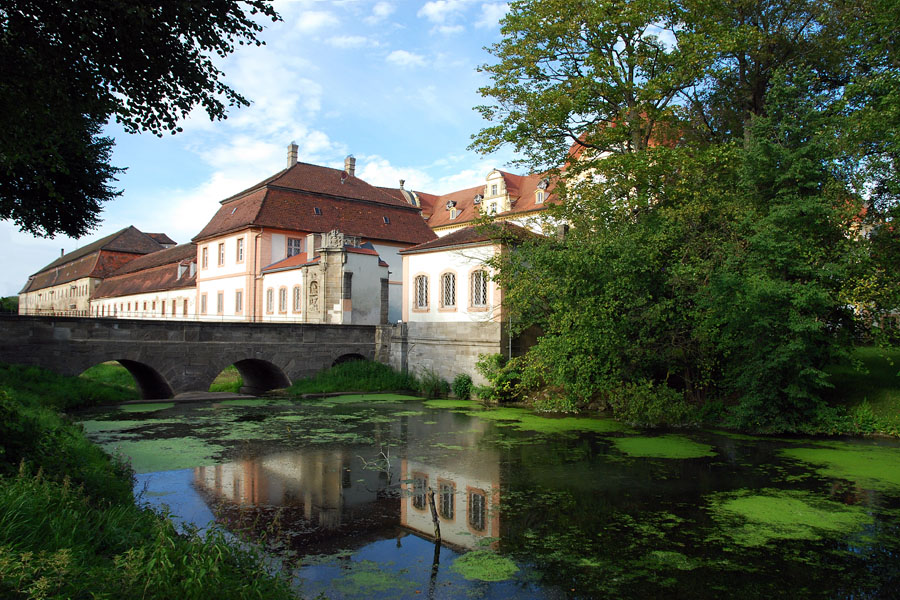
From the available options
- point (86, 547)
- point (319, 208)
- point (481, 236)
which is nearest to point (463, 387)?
point (481, 236)

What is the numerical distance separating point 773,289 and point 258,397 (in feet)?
51.9

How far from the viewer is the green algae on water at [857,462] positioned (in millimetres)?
9773

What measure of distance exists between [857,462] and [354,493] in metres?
8.93

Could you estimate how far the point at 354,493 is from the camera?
881cm

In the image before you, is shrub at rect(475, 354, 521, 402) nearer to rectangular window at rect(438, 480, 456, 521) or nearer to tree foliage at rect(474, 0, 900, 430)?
tree foliage at rect(474, 0, 900, 430)

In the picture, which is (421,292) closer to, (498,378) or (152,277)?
(498,378)

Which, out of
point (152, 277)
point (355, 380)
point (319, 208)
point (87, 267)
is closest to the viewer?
point (355, 380)

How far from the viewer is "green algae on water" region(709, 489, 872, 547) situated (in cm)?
709

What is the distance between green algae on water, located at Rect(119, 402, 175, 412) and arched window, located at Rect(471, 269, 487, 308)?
1007 centimetres

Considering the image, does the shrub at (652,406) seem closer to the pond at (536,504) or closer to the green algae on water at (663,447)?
the pond at (536,504)

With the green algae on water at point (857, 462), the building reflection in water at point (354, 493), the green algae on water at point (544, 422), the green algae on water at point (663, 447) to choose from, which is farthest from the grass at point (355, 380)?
the green algae on water at point (857, 462)

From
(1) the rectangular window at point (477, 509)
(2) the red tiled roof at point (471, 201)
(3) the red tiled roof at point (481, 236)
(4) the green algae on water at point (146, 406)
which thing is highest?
(2) the red tiled roof at point (471, 201)

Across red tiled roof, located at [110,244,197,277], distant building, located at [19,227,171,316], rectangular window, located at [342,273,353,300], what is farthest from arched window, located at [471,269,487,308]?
distant building, located at [19,227,171,316]

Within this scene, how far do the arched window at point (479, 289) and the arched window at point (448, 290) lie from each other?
1.02 meters
